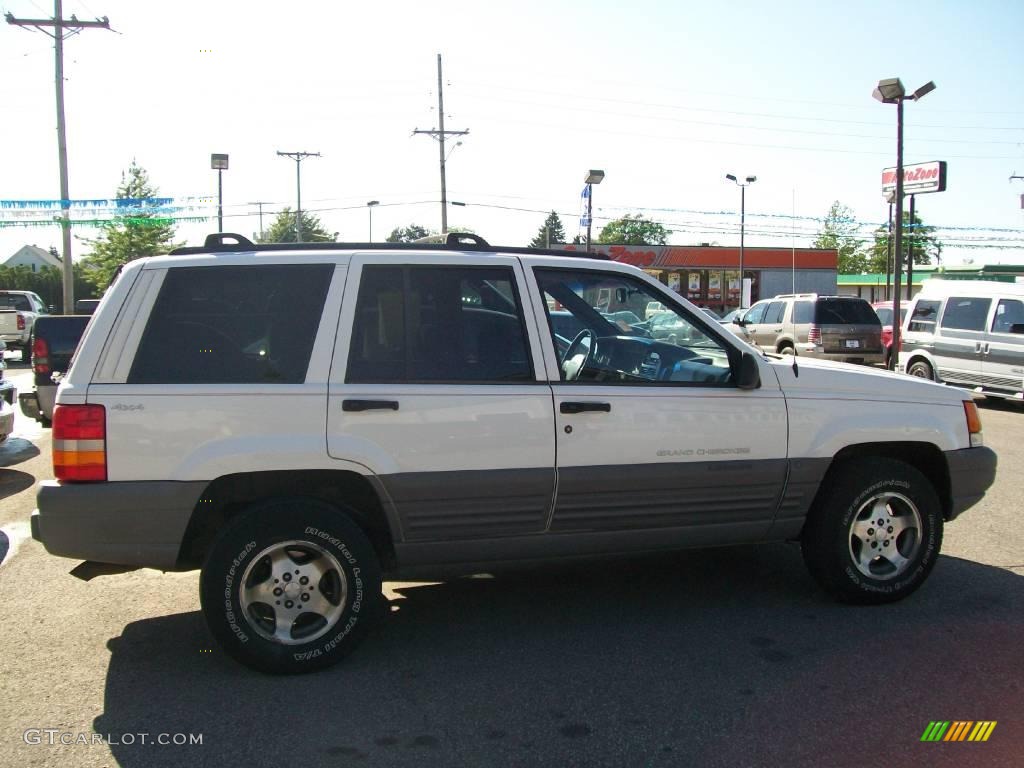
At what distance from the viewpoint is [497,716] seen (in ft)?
11.9

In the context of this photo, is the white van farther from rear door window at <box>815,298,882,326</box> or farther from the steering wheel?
the steering wheel

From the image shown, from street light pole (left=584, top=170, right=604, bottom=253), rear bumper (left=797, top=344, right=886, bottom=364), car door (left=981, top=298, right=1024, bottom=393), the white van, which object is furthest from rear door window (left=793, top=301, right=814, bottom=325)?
street light pole (left=584, top=170, right=604, bottom=253)

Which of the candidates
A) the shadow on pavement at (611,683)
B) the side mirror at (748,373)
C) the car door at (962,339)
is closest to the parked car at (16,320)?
A: the car door at (962,339)

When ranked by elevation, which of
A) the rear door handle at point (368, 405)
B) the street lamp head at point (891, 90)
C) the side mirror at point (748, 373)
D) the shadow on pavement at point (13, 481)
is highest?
the street lamp head at point (891, 90)

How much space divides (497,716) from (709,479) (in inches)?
63.7

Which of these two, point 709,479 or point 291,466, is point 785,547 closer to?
point 709,479

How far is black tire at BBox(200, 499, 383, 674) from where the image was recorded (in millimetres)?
3926

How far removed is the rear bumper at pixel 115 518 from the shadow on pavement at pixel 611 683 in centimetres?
64

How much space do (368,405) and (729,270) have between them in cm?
5126

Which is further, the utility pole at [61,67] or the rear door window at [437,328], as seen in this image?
the utility pole at [61,67]

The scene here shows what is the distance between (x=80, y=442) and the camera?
3.79 m

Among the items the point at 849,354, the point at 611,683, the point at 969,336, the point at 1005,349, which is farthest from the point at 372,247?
the point at 849,354

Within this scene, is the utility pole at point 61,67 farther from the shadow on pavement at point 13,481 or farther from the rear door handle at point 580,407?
the rear door handle at point 580,407

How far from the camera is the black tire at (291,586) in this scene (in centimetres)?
393
